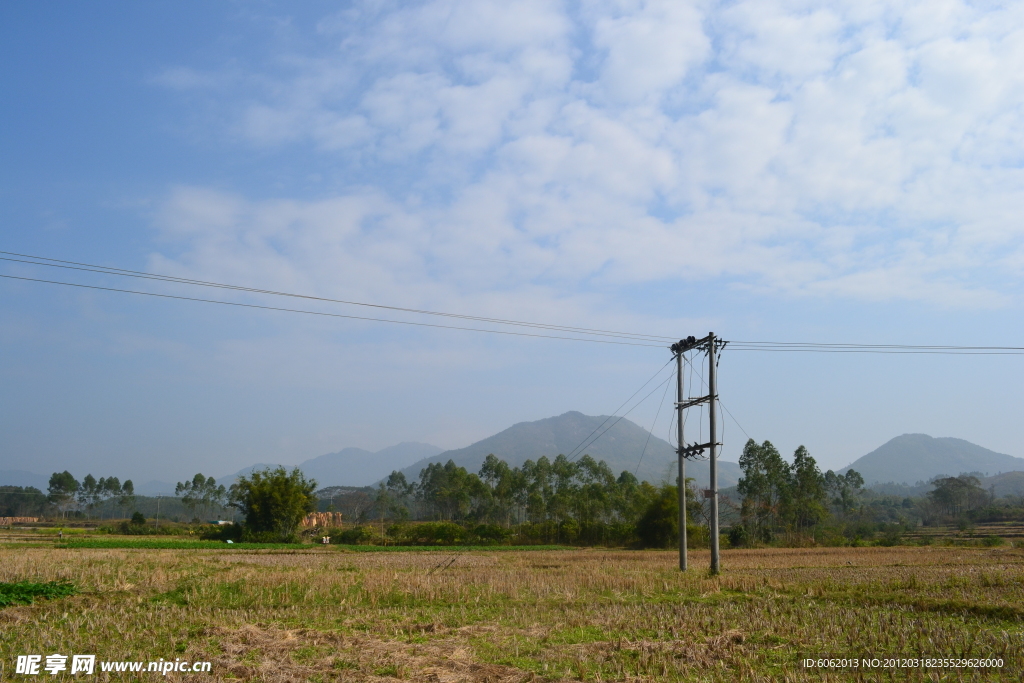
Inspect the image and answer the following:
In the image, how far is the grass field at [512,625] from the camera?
9.40 metres

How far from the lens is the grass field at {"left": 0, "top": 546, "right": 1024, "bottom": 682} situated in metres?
9.40

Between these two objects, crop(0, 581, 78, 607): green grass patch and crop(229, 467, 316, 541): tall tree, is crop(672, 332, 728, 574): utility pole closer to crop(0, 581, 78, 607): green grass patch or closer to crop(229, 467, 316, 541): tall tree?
crop(0, 581, 78, 607): green grass patch

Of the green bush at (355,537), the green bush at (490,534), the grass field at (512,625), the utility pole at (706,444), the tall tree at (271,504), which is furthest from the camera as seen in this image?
the green bush at (355,537)

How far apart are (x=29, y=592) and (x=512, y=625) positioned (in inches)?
430

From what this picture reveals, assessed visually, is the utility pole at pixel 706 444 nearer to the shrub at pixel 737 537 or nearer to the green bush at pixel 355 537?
the shrub at pixel 737 537

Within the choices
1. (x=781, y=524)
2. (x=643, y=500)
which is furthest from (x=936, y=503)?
(x=643, y=500)

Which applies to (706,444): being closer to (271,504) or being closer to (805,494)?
(271,504)

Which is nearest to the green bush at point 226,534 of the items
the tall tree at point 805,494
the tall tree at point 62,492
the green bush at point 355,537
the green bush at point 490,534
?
the green bush at point 355,537

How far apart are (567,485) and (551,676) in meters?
80.3

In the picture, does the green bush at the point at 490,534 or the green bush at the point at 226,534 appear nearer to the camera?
the green bush at the point at 226,534

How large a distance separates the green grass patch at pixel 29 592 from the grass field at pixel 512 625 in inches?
10.2

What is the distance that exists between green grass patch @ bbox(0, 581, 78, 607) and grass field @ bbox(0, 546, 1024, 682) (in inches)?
10.2

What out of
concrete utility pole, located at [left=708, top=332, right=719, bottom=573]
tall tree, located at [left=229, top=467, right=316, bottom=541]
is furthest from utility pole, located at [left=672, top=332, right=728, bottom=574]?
tall tree, located at [left=229, top=467, right=316, bottom=541]

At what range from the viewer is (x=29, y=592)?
14.9 m
